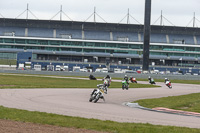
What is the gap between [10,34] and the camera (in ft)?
411

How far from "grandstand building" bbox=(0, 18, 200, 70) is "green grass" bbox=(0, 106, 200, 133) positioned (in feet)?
330

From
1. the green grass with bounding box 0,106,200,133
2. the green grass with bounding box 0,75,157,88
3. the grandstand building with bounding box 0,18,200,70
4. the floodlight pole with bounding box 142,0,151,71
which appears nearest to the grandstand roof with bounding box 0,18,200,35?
the grandstand building with bounding box 0,18,200,70

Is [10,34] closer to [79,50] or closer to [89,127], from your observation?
[79,50]

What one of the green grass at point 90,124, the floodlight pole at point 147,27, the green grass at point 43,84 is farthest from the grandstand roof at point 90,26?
the green grass at point 90,124

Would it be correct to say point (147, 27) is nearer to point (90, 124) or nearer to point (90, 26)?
point (90, 26)

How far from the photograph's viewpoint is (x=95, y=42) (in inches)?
4870

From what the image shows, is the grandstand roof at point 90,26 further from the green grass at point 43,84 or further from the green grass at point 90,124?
the green grass at point 90,124

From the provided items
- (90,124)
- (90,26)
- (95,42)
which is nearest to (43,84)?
(90,124)

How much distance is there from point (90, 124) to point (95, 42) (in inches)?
4314

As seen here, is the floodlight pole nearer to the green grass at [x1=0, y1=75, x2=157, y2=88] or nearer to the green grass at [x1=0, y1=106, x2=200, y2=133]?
the green grass at [x1=0, y1=75, x2=157, y2=88]

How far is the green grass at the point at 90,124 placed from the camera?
13.8 m

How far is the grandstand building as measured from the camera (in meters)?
122

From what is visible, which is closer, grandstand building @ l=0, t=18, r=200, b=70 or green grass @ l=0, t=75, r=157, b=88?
green grass @ l=0, t=75, r=157, b=88

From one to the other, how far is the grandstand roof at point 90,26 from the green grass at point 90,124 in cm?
11260
